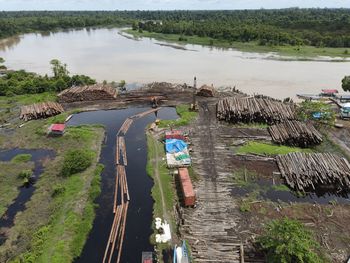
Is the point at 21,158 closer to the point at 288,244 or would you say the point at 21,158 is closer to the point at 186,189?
the point at 186,189

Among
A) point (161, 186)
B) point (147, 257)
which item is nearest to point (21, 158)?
point (161, 186)

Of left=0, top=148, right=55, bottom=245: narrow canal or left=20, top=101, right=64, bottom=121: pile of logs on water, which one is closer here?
left=0, top=148, right=55, bottom=245: narrow canal

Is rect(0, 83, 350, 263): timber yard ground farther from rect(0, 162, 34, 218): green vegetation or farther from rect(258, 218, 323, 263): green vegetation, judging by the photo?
rect(258, 218, 323, 263): green vegetation

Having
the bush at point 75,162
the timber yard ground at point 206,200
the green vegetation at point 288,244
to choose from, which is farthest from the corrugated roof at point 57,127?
the green vegetation at point 288,244

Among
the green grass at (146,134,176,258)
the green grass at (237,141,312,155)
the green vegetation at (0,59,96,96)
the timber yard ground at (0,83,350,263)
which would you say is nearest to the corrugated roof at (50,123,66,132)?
the timber yard ground at (0,83,350,263)

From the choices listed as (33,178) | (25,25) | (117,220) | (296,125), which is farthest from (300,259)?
(25,25)

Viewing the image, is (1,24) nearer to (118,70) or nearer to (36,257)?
(118,70)

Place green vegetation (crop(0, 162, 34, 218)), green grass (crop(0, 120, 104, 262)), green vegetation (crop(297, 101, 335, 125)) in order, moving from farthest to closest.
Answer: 1. green vegetation (crop(297, 101, 335, 125))
2. green vegetation (crop(0, 162, 34, 218))
3. green grass (crop(0, 120, 104, 262))

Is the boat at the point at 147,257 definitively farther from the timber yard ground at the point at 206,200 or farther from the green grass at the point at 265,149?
the green grass at the point at 265,149
